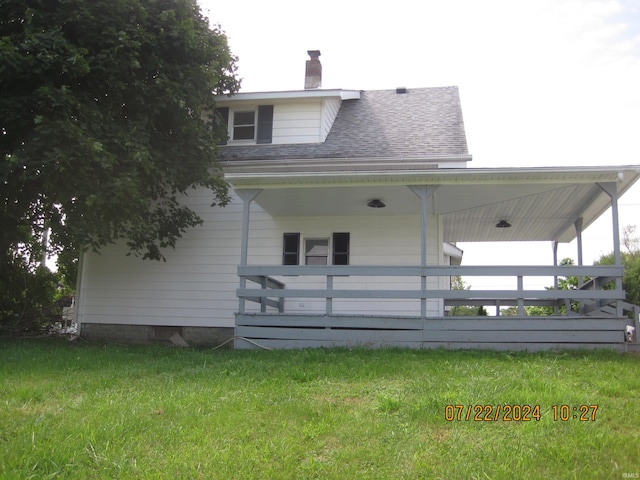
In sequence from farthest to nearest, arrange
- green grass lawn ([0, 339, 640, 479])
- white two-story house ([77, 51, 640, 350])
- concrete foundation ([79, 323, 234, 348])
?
1. concrete foundation ([79, 323, 234, 348])
2. white two-story house ([77, 51, 640, 350])
3. green grass lawn ([0, 339, 640, 479])

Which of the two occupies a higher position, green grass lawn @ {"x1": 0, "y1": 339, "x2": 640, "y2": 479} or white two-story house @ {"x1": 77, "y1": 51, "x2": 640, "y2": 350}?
white two-story house @ {"x1": 77, "y1": 51, "x2": 640, "y2": 350}

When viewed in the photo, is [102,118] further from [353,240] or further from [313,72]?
[313,72]

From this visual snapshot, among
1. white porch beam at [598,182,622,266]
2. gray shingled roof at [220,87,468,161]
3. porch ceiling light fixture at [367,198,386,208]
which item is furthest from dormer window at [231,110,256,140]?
white porch beam at [598,182,622,266]

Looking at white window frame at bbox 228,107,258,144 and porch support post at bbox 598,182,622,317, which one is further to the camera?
white window frame at bbox 228,107,258,144

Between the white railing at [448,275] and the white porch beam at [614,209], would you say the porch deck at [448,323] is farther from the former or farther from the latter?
the white porch beam at [614,209]

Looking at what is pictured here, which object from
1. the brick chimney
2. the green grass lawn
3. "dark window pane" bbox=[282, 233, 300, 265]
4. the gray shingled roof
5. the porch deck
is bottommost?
the green grass lawn

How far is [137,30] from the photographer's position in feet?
31.4

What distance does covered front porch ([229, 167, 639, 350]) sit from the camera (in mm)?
8492

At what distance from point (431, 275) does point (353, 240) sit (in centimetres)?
279

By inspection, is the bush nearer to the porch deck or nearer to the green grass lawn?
the porch deck

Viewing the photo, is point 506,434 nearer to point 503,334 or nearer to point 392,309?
point 503,334

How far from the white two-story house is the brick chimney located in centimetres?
133
